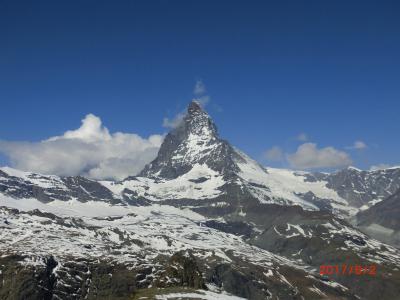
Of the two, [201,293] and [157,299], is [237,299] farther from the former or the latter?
[157,299]

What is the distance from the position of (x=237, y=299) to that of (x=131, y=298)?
95.1ft

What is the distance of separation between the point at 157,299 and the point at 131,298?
10.2 metres

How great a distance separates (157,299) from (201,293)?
609 inches

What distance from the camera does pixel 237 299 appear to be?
178625mm

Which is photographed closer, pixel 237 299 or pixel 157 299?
pixel 157 299

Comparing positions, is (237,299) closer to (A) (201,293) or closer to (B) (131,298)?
(A) (201,293)

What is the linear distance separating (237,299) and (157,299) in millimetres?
24259

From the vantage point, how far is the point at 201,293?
17762 centimetres

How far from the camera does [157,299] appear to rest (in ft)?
548

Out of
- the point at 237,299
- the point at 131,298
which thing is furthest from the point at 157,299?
the point at 237,299

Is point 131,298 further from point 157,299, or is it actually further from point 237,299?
point 237,299

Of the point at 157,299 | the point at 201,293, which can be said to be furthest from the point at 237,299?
the point at 157,299
